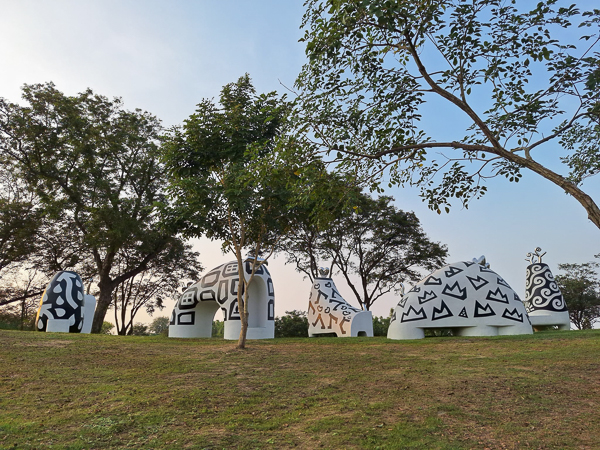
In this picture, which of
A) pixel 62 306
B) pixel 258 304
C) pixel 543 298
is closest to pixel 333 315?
pixel 258 304

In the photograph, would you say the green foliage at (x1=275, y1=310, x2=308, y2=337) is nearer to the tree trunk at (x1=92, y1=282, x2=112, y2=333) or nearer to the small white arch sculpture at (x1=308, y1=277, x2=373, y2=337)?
the small white arch sculpture at (x1=308, y1=277, x2=373, y2=337)

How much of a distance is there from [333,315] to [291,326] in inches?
322

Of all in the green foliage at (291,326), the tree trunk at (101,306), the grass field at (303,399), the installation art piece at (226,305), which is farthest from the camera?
the green foliage at (291,326)

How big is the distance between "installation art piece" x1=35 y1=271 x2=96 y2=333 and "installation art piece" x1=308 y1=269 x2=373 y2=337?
440 inches

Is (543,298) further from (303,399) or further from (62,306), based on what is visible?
(62,306)

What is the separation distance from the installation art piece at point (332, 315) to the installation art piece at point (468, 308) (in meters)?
5.57

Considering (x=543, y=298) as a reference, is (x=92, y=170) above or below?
above

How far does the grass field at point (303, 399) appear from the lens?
5727 mm

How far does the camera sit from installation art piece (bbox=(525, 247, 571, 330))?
70.4 feet

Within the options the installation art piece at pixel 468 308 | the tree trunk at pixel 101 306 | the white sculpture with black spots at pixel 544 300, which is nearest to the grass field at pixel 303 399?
the installation art piece at pixel 468 308

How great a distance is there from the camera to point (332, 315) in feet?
73.2

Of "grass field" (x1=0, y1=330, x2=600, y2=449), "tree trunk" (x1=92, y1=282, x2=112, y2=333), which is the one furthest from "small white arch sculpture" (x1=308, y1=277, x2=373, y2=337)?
"tree trunk" (x1=92, y1=282, x2=112, y2=333)

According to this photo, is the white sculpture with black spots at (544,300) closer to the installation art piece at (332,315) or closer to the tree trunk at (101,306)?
the installation art piece at (332,315)

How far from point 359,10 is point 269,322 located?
1542 centimetres
